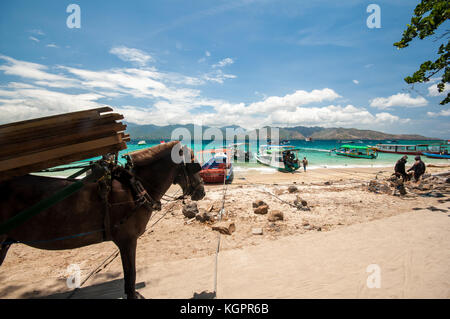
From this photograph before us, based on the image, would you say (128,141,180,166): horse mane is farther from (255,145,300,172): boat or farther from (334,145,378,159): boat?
(334,145,378,159): boat

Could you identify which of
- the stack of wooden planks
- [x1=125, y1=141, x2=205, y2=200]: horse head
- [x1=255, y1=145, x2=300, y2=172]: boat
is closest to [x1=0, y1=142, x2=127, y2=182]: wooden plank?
the stack of wooden planks

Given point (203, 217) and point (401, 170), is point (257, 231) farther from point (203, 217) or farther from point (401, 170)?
point (401, 170)

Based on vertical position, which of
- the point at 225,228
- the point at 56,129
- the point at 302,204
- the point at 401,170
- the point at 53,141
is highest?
the point at 56,129

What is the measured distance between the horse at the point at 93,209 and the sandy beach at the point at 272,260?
54.3 inches

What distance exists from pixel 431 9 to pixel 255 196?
447 inches

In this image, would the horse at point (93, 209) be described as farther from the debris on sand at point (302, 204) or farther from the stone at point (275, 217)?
the debris on sand at point (302, 204)

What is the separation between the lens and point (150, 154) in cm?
334

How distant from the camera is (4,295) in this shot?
11.9ft

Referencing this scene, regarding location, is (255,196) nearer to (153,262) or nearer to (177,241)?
(177,241)

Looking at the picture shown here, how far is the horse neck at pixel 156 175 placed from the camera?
3289 mm

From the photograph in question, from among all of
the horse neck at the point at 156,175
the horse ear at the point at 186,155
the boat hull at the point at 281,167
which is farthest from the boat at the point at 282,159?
the horse neck at the point at 156,175

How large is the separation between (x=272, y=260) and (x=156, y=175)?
3.38 meters

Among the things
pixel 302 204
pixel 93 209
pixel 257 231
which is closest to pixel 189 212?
pixel 257 231

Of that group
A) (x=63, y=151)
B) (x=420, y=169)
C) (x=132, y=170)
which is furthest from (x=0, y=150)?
(x=420, y=169)
